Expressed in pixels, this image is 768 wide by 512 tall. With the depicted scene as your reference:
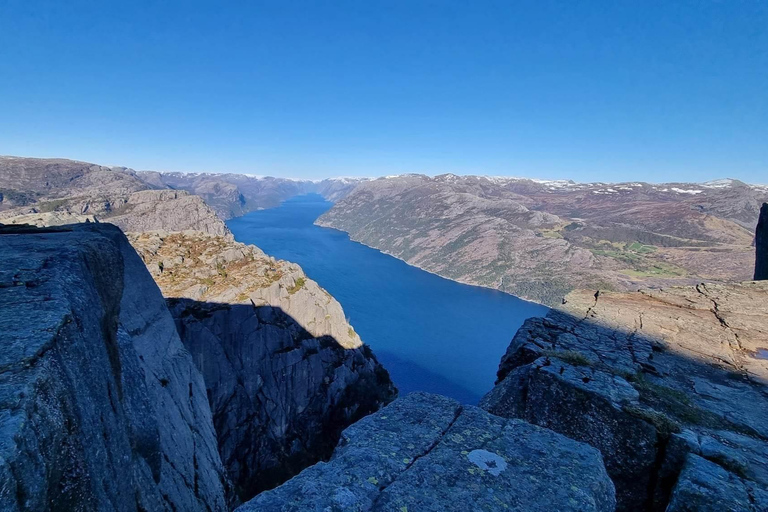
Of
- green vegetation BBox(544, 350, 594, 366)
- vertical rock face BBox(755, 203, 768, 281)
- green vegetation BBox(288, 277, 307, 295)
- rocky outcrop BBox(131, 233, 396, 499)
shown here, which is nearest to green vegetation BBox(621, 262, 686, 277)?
rocky outcrop BBox(131, 233, 396, 499)

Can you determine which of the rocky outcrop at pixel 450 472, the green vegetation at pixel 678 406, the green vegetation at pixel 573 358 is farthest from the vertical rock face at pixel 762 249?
the rocky outcrop at pixel 450 472

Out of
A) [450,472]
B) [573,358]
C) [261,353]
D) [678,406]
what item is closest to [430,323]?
[261,353]

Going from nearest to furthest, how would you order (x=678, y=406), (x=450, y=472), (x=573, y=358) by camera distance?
(x=450, y=472) → (x=678, y=406) → (x=573, y=358)

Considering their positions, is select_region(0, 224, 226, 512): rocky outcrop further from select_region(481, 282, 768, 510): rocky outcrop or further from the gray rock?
the gray rock

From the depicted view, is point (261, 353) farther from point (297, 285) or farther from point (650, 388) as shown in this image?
point (650, 388)

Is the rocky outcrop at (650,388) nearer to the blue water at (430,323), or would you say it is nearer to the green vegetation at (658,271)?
the blue water at (430,323)

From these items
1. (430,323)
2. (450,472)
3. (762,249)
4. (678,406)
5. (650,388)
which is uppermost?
(762,249)

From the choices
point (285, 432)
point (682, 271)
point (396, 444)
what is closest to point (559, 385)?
point (396, 444)
